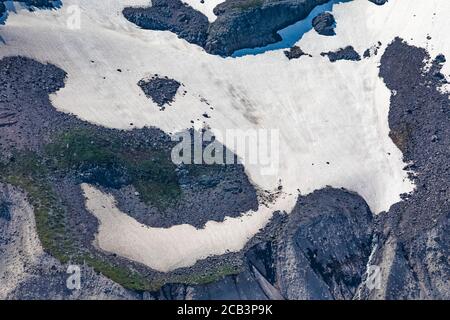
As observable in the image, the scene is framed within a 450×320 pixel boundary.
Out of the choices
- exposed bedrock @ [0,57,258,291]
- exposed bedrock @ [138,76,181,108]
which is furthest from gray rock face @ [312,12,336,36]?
exposed bedrock @ [0,57,258,291]

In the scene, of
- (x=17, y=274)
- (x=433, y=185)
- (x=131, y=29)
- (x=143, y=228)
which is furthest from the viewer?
(x=131, y=29)

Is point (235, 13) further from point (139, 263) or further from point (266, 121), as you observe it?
point (139, 263)

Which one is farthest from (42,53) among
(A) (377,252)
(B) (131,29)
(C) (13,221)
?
(A) (377,252)

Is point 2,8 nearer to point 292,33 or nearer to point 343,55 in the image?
point 292,33

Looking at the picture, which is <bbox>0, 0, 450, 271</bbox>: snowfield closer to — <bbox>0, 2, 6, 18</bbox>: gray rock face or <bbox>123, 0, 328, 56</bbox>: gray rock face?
<bbox>123, 0, 328, 56</bbox>: gray rock face

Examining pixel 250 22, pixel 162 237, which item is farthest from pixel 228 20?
pixel 162 237

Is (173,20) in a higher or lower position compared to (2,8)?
higher

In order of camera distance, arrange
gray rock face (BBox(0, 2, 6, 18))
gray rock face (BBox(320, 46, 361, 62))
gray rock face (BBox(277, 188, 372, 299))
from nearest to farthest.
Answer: gray rock face (BBox(277, 188, 372, 299)), gray rock face (BBox(0, 2, 6, 18)), gray rock face (BBox(320, 46, 361, 62))
